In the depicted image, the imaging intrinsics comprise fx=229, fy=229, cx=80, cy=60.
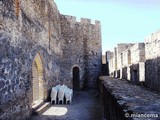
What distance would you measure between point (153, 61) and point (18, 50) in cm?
380

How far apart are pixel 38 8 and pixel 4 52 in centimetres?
441

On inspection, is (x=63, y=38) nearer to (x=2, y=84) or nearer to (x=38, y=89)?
(x=38, y=89)

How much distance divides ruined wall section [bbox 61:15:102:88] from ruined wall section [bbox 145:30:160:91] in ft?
34.3

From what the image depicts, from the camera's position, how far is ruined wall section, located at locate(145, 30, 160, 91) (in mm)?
5402

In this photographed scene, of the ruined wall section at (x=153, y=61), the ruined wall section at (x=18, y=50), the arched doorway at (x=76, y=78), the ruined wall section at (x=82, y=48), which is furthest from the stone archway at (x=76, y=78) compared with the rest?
the ruined wall section at (x=153, y=61)

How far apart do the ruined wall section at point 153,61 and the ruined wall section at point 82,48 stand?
10462mm

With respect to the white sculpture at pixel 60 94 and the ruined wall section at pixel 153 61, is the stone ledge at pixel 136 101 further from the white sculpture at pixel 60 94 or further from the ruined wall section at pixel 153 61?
the white sculpture at pixel 60 94

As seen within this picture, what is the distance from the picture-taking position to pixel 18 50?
673cm

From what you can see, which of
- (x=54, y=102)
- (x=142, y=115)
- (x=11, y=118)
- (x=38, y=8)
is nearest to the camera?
(x=142, y=115)

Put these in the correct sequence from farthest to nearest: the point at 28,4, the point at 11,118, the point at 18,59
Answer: the point at 28,4, the point at 18,59, the point at 11,118

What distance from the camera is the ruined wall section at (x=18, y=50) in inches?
221

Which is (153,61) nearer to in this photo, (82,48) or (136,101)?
(136,101)

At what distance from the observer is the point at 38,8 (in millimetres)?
9570

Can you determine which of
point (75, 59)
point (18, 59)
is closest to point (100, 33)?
point (75, 59)
